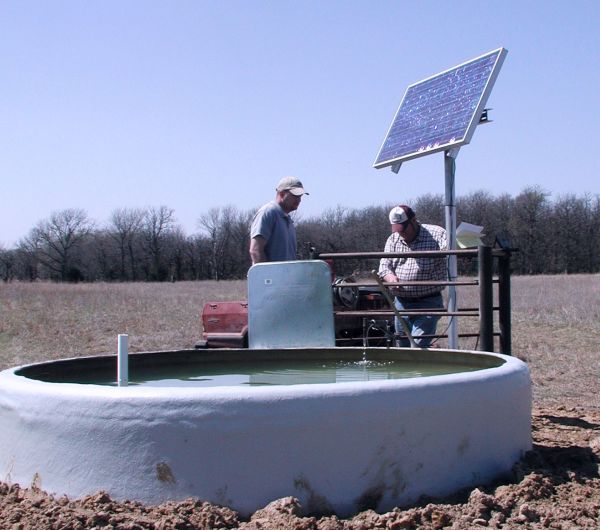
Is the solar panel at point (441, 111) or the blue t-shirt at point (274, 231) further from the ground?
the solar panel at point (441, 111)

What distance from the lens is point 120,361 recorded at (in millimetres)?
4262

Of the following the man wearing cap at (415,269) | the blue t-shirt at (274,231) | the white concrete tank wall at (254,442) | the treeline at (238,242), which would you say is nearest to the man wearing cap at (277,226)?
the blue t-shirt at (274,231)

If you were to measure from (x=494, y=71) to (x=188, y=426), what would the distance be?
4974 millimetres

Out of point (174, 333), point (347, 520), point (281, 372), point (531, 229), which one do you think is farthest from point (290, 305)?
point (531, 229)

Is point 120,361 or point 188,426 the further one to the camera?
point 120,361

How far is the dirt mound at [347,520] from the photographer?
317 cm

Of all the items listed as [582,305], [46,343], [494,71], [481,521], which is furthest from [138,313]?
[481,521]

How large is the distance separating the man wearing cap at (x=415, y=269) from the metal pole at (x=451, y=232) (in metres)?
0.08

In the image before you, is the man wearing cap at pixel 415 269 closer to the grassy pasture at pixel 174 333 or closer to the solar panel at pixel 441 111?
the solar panel at pixel 441 111

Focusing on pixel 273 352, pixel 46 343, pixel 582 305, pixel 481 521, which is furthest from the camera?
pixel 582 305

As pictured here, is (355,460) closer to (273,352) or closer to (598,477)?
(598,477)

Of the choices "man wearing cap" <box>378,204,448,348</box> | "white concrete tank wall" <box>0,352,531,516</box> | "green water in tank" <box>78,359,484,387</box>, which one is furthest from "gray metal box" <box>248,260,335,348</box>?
"white concrete tank wall" <box>0,352,531,516</box>

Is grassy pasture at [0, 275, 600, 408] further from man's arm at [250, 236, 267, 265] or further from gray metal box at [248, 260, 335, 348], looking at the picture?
man's arm at [250, 236, 267, 265]

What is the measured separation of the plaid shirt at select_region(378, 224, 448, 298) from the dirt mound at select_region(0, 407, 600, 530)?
3.02m
